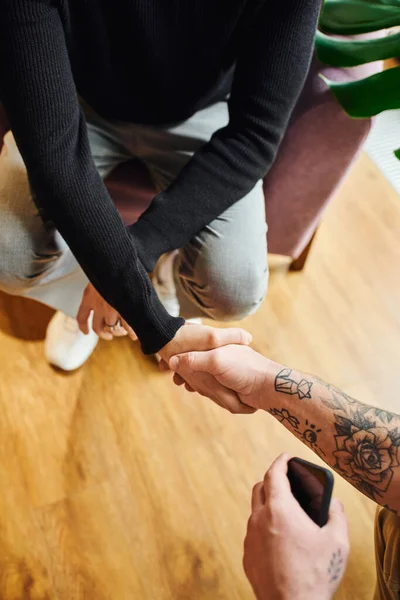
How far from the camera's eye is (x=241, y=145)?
99 centimetres

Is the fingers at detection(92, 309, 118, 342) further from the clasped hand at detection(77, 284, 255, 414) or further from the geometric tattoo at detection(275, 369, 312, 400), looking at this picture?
the geometric tattoo at detection(275, 369, 312, 400)

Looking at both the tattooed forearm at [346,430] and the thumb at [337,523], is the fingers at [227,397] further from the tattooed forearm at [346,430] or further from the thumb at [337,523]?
the thumb at [337,523]

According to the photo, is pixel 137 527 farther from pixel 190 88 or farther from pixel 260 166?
pixel 190 88

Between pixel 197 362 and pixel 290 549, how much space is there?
319 millimetres

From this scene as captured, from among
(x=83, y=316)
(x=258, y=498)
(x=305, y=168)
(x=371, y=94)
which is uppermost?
(x=371, y=94)

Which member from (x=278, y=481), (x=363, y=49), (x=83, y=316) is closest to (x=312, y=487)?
(x=278, y=481)

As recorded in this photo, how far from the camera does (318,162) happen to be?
1.14 m

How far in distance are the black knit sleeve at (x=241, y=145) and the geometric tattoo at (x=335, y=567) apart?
0.54 m

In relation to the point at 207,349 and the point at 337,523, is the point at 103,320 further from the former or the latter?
the point at 337,523

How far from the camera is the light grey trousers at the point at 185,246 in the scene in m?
1.04

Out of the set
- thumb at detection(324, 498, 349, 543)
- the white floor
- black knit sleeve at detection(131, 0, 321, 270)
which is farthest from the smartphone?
the white floor

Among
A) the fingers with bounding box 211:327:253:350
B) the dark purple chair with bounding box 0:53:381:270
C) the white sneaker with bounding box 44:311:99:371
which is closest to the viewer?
the fingers with bounding box 211:327:253:350

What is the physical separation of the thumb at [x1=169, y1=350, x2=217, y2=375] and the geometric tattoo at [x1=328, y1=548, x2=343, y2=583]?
1.06 ft

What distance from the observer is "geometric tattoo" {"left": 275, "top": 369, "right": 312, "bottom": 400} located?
0.86 meters
